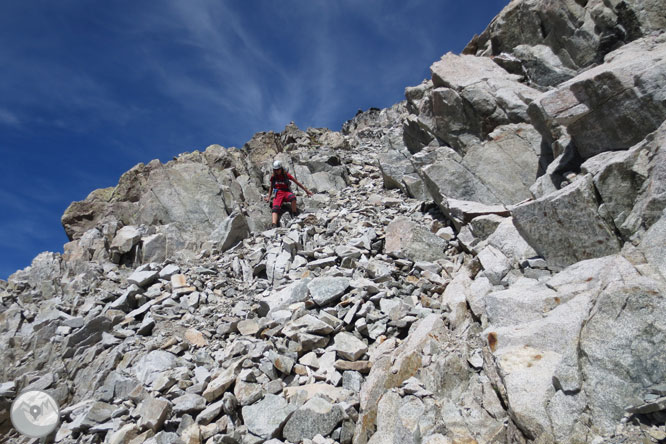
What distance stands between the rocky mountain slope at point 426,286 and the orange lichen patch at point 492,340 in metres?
0.03

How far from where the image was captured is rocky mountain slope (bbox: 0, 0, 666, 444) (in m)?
4.38

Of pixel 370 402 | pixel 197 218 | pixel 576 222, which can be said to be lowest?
pixel 370 402

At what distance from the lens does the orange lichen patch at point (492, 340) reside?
16.5 ft

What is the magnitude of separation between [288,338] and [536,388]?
556 cm

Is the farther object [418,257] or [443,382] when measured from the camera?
[418,257]

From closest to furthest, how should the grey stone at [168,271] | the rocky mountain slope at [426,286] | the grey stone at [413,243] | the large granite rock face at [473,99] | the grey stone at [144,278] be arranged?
the rocky mountain slope at [426,286] → the grey stone at [413,243] → the large granite rock face at [473,99] → the grey stone at [144,278] → the grey stone at [168,271]

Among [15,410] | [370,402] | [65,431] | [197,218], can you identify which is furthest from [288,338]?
[197,218]

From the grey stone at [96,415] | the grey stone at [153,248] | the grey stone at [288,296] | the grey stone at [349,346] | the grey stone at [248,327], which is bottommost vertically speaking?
the grey stone at [349,346]

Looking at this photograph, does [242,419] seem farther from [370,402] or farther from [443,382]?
[443,382]

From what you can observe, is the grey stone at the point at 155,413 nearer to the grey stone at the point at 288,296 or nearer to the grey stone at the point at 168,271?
A: the grey stone at the point at 288,296

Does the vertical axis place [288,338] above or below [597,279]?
→ above

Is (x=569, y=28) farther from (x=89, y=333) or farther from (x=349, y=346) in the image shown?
(x=89, y=333)

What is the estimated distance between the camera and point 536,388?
4.05 meters

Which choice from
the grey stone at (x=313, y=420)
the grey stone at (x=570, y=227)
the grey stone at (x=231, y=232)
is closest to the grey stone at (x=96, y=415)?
the grey stone at (x=313, y=420)
